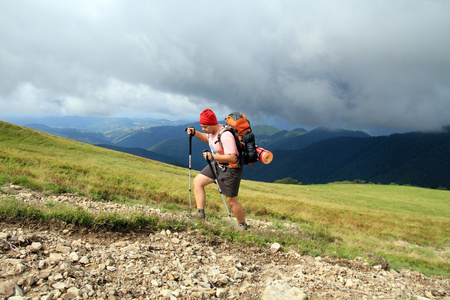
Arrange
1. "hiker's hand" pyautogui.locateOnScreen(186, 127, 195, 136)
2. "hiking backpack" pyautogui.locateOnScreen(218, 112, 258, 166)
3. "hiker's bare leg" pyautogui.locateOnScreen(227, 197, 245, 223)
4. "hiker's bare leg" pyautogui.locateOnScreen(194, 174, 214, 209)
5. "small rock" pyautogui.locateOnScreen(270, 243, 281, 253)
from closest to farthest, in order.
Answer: "small rock" pyautogui.locateOnScreen(270, 243, 281, 253)
"hiking backpack" pyautogui.locateOnScreen(218, 112, 258, 166)
"hiker's bare leg" pyautogui.locateOnScreen(227, 197, 245, 223)
"hiker's bare leg" pyautogui.locateOnScreen(194, 174, 214, 209)
"hiker's hand" pyautogui.locateOnScreen(186, 127, 195, 136)

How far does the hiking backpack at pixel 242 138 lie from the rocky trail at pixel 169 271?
220 cm

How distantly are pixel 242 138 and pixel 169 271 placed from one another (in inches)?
146

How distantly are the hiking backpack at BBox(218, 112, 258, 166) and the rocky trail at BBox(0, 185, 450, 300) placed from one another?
86.8 inches

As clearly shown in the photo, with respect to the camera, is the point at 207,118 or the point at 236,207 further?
the point at 236,207

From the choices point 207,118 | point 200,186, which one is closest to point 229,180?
point 200,186

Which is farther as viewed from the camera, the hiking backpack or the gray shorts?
the gray shorts

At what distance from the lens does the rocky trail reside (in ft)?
11.1

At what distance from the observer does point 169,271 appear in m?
4.13

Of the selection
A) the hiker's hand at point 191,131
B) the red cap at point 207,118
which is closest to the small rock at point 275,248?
the red cap at point 207,118

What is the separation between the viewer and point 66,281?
10.8 ft

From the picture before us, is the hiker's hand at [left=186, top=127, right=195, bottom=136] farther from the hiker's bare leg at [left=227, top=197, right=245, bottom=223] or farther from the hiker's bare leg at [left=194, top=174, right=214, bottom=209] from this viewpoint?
the hiker's bare leg at [left=227, top=197, right=245, bottom=223]

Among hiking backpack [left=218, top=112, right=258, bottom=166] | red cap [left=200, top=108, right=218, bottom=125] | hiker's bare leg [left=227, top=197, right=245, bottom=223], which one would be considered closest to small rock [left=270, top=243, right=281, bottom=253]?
hiker's bare leg [left=227, top=197, right=245, bottom=223]

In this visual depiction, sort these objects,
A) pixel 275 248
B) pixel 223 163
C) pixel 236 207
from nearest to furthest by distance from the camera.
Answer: pixel 275 248 < pixel 223 163 < pixel 236 207

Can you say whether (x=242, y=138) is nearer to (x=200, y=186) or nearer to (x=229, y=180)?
(x=229, y=180)
